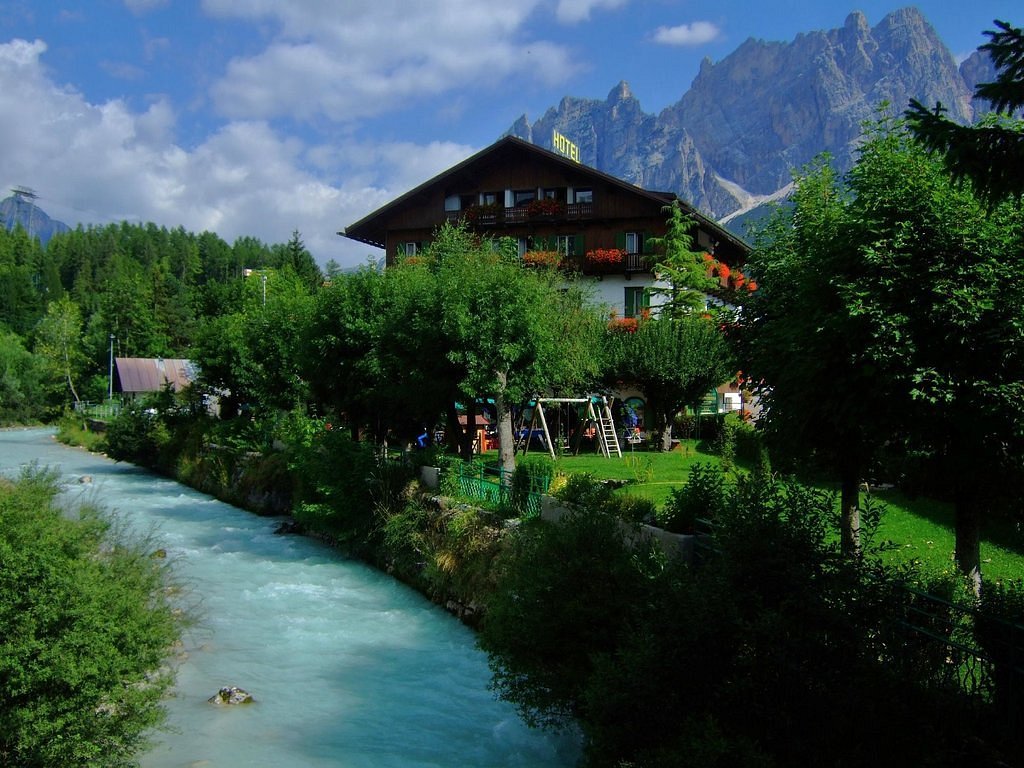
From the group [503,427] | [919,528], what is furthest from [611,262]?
[919,528]

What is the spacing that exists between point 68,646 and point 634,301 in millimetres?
30226

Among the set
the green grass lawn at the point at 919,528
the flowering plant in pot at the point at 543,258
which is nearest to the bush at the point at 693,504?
the green grass lawn at the point at 919,528

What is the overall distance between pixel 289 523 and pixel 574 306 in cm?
1105

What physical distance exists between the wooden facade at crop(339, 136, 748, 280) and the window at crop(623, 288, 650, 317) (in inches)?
26.1

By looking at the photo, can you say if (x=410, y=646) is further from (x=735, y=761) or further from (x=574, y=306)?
(x=574, y=306)

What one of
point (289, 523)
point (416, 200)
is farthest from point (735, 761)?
point (416, 200)

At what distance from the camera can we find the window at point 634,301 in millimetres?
35906

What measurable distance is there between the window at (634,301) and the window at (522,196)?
629 centimetres

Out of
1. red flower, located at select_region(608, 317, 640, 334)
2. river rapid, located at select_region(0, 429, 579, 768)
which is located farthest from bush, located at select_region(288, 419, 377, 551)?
red flower, located at select_region(608, 317, 640, 334)

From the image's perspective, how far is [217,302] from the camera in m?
87.1

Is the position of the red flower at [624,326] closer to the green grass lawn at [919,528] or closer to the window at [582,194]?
the window at [582,194]

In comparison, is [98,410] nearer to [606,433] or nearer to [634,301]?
[634,301]

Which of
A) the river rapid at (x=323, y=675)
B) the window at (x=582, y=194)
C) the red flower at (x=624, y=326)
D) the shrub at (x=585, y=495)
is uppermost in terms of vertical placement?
the window at (x=582, y=194)

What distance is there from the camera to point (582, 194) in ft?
122
